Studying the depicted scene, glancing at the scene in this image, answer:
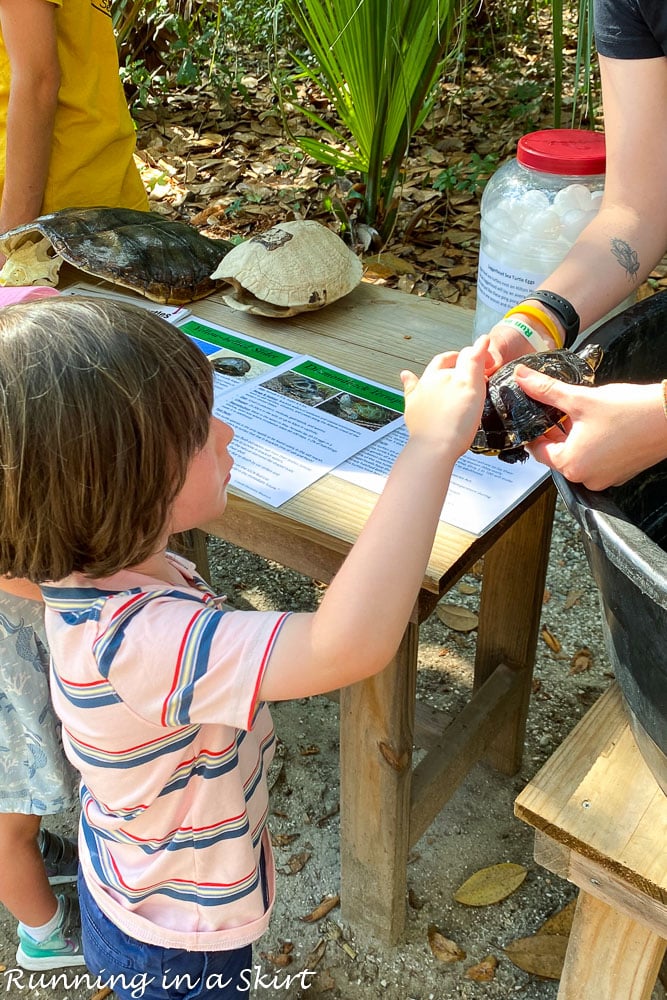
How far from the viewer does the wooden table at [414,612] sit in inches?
42.6

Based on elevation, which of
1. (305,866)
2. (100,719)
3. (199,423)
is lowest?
(305,866)

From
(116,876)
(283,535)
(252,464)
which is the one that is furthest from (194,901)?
(252,464)

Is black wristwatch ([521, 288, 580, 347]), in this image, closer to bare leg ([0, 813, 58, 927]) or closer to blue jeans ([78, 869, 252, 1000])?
blue jeans ([78, 869, 252, 1000])

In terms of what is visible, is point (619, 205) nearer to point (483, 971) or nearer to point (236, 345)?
point (236, 345)

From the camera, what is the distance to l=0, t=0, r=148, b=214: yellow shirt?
1868 mm

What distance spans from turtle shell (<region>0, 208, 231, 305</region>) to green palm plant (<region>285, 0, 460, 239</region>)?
1005 millimetres

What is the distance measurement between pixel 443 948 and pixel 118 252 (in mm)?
1240

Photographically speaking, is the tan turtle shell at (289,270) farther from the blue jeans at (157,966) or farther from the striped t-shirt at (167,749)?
the blue jeans at (157,966)

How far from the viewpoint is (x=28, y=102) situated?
5.83 ft

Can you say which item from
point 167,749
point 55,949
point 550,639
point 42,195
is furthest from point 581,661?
point 42,195

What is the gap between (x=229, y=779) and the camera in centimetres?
96

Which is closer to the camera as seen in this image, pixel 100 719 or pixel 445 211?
pixel 100 719

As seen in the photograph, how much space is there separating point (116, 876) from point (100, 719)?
26 cm

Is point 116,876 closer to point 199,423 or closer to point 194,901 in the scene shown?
point 194,901
